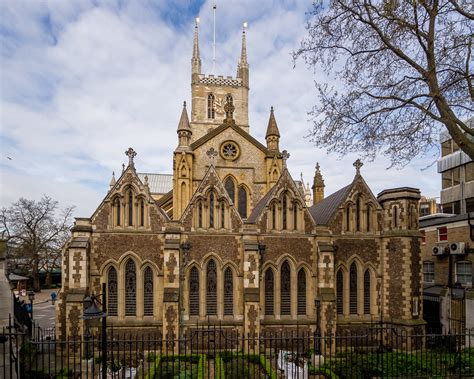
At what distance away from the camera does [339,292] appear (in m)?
16.7

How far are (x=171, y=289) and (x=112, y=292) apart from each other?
8.82ft

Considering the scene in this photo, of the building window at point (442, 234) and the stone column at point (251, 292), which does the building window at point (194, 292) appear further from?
the building window at point (442, 234)

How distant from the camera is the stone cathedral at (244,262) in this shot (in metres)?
15.3

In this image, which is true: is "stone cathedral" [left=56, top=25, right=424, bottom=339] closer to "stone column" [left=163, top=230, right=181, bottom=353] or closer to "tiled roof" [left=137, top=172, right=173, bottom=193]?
"stone column" [left=163, top=230, right=181, bottom=353]

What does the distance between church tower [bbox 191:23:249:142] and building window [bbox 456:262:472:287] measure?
1174 inches

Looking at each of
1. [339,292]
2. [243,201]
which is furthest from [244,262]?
[243,201]

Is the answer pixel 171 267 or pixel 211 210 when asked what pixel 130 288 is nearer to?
pixel 171 267

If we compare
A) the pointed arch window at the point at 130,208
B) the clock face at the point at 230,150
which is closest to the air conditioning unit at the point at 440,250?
the clock face at the point at 230,150

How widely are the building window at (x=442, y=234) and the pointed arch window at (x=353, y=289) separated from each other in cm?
681

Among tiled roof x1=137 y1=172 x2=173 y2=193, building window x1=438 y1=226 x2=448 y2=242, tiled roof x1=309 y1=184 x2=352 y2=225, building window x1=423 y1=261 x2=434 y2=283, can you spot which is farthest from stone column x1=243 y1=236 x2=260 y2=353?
tiled roof x1=137 y1=172 x2=173 y2=193

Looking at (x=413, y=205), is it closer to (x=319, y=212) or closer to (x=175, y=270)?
(x=319, y=212)

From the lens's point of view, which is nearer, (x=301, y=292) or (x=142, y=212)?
(x=142, y=212)

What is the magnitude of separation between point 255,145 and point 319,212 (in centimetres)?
858

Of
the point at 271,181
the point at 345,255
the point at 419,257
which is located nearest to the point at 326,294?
the point at 345,255
